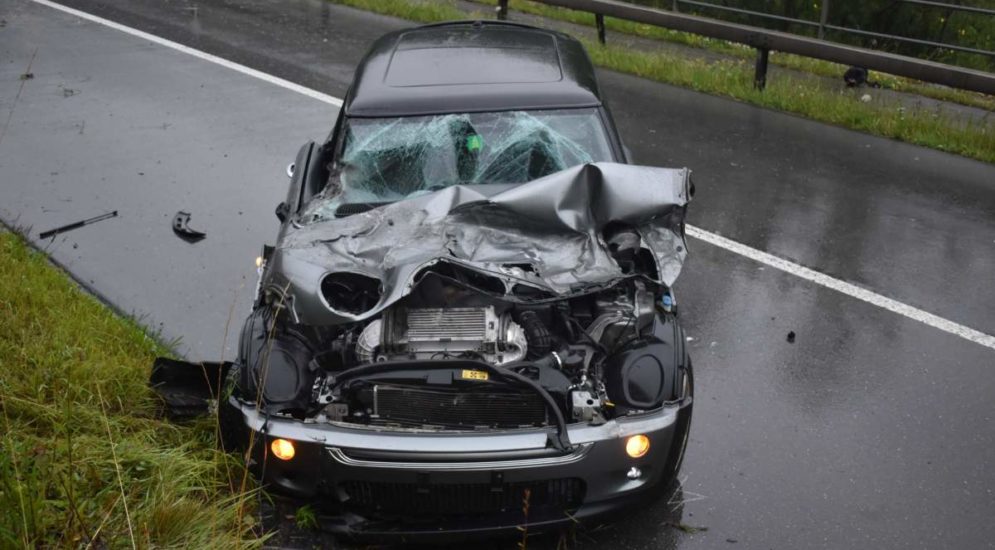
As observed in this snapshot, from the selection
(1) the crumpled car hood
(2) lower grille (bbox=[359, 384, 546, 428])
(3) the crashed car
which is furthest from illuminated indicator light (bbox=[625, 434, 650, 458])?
(1) the crumpled car hood

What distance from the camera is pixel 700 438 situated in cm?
535

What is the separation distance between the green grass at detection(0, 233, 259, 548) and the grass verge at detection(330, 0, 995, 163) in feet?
23.4

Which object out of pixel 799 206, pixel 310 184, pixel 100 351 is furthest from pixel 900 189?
pixel 100 351

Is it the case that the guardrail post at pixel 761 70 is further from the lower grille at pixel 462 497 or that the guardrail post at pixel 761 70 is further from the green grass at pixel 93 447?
the lower grille at pixel 462 497

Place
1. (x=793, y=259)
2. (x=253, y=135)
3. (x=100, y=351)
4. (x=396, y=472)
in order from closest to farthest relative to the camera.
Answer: (x=396, y=472) → (x=100, y=351) → (x=793, y=259) → (x=253, y=135)

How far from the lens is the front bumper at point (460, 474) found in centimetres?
420

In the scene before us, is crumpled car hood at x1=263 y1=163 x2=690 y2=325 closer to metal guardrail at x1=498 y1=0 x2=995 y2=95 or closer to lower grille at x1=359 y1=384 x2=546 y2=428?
lower grille at x1=359 y1=384 x2=546 y2=428

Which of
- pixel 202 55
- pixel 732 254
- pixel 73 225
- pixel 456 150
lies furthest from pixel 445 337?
pixel 202 55

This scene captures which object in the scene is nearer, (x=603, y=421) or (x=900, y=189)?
(x=603, y=421)

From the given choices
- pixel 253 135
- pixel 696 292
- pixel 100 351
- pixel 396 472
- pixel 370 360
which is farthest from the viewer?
pixel 253 135

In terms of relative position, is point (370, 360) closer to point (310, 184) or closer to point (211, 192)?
point (310, 184)

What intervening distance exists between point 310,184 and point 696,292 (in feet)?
8.70

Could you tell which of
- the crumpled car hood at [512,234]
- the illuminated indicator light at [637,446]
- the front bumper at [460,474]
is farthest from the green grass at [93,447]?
the illuminated indicator light at [637,446]

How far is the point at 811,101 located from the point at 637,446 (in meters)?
7.26
